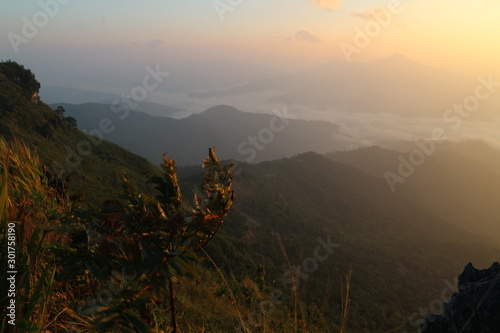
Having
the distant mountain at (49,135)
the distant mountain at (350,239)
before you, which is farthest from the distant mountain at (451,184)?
the distant mountain at (49,135)

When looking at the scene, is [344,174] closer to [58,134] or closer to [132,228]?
[58,134]

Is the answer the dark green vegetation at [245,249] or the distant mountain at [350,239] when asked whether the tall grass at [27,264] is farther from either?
the distant mountain at [350,239]

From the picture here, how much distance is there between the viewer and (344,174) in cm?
10638

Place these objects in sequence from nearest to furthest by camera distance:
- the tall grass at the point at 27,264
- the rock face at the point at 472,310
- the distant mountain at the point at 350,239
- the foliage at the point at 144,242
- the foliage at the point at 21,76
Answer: the foliage at the point at 144,242, the tall grass at the point at 27,264, the rock face at the point at 472,310, the distant mountain at the point at 350,239, the foliage at the point at 21,76

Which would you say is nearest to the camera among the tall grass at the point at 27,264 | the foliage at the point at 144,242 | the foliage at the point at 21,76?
the foliage at the point at 144,242

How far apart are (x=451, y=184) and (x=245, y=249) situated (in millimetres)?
147975

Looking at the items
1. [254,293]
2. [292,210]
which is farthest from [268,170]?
[254,293]

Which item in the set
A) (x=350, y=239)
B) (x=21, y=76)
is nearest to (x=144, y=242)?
(x=21, y=76)

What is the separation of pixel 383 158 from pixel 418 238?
9847cm

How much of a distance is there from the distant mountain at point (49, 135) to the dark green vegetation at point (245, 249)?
0.23 metres

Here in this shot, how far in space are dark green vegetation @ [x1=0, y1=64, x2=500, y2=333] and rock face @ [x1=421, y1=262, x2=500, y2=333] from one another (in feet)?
1.57

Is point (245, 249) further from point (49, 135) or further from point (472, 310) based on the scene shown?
point (472, 310)

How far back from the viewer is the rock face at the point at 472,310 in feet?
10.1

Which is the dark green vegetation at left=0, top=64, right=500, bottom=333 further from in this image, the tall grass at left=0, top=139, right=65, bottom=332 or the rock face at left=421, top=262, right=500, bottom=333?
the rock face at left=421, top=262, right=500, bottom=333
